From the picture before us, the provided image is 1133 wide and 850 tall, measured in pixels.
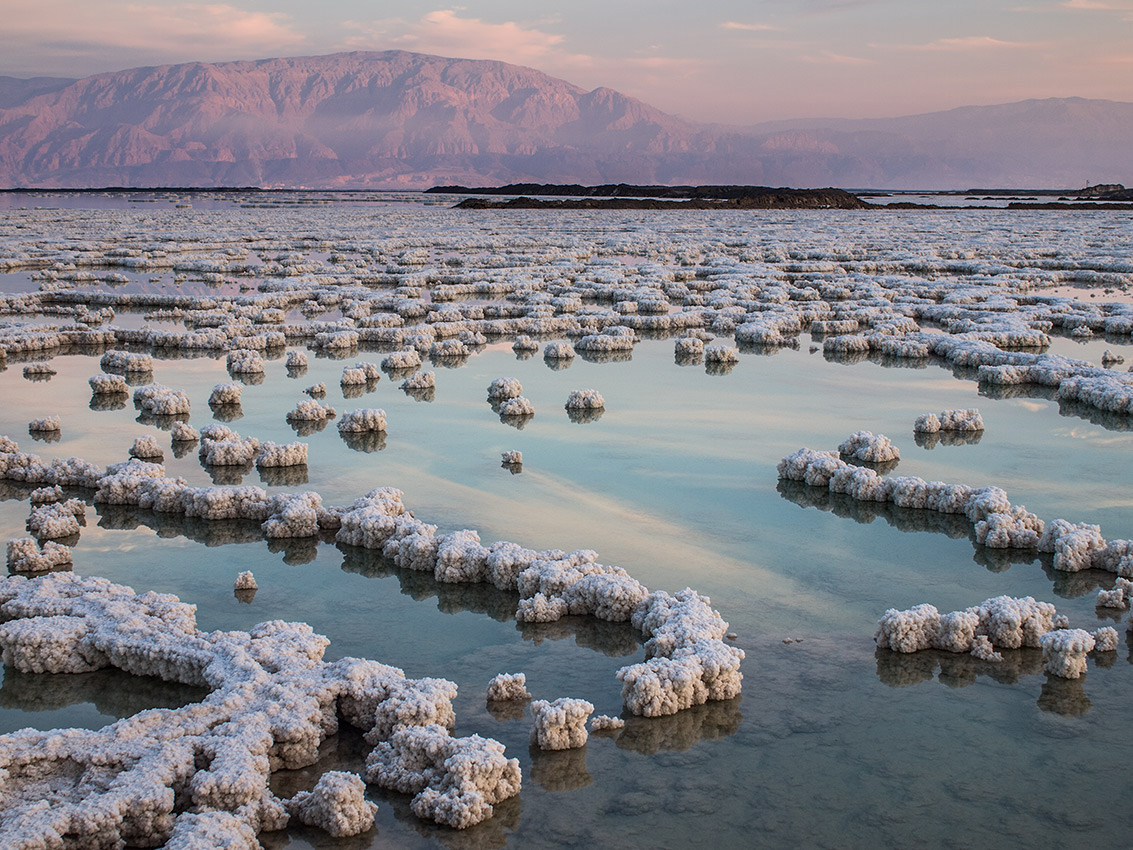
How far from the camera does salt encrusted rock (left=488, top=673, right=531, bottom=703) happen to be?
4023 mm

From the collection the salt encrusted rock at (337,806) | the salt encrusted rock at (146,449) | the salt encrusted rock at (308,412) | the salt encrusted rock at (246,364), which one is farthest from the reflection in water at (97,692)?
the salt encrusted rock at (246,364)

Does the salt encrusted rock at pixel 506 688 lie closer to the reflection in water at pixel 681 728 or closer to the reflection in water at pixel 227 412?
the reflection in water at pixel 681 728

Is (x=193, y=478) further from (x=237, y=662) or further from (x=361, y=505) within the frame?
(x=237, y=662)

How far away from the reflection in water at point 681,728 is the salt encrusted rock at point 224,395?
631 cm

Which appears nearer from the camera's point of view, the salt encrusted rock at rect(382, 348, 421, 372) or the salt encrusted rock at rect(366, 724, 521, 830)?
the salt encrusted rock at rect(366, 724, 521, 830)

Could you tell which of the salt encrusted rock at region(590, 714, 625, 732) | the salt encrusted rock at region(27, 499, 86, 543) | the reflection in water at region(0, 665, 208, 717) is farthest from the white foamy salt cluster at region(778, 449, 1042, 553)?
the salt encrusted rock at region(27, 499, 86, 543)

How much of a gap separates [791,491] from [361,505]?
2864mm

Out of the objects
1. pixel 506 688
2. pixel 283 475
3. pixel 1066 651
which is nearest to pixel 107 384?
pixel 283 475

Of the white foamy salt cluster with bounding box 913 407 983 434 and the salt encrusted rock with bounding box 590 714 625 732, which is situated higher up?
the white foamy salt cluster with bounding box 913 407 983 434

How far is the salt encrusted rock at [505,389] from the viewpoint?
945cm

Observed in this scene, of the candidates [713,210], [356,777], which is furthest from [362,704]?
[713,210]

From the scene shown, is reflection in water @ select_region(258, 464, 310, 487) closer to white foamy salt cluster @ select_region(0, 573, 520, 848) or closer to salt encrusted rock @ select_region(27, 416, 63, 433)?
salt encrusted rock @ select_region(27, 416, 63, 433)

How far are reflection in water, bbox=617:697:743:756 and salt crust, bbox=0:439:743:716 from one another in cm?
4

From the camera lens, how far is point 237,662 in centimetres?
404
